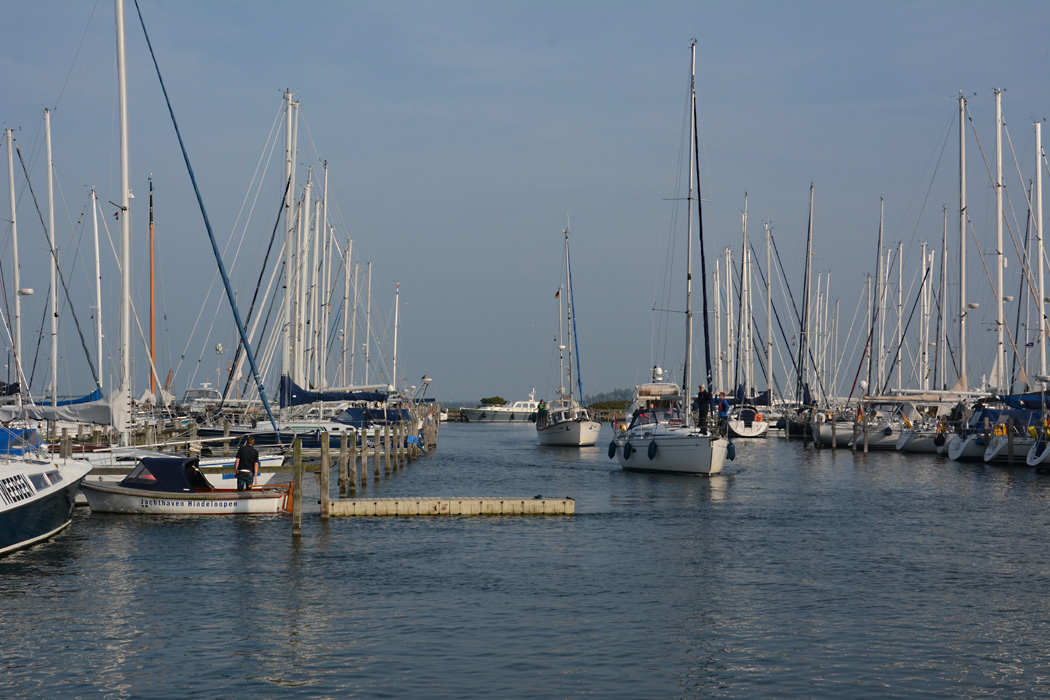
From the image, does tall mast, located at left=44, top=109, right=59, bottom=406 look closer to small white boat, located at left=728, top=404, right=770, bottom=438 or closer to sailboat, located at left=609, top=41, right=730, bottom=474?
sailboat, located at left=609, top=41, right=730, bottom=474

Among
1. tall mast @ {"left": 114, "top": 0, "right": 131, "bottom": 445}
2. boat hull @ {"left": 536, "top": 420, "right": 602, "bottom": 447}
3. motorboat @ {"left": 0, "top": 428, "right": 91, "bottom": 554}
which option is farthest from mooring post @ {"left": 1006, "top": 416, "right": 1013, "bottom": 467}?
motorboat @ {"left": 0, "top": 428, "right": 91, "bottom": 554}

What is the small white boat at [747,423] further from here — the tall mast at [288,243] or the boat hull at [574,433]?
the tall mast at [288,243]

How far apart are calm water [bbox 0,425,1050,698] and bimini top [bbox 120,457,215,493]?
3.04 ft

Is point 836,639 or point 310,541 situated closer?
point 836,639

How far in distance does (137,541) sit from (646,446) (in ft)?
75.3

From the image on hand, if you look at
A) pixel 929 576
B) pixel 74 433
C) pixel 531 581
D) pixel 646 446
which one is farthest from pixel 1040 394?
pixel 74 433

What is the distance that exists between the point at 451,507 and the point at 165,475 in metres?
7.47

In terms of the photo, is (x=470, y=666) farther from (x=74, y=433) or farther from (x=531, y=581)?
(x=74, y=433)

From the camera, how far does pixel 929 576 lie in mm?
19953

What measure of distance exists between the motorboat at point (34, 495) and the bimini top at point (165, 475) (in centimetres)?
173

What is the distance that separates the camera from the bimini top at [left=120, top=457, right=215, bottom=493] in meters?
26.7

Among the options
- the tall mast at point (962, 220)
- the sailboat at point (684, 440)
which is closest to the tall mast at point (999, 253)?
the tall mast at point (962, 220)

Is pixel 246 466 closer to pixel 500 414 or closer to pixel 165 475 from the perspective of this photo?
pixel 165 475

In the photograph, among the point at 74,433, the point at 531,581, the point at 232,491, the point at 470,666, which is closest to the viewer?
the point at 470,666
